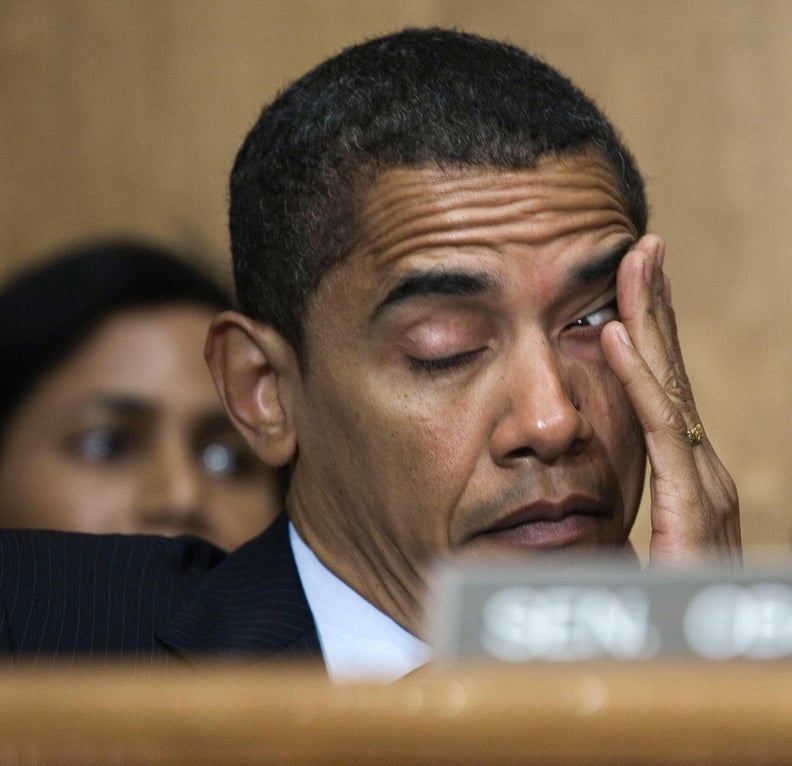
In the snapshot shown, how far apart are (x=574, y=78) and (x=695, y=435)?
1473 millimetres

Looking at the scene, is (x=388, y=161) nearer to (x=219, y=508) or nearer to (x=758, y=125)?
(x=219, y=508)

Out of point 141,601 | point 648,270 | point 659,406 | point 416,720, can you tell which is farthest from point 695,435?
point 416,720

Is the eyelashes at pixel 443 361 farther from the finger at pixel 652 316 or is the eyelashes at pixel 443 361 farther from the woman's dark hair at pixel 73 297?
the woman's dark hair at pixel 73 297

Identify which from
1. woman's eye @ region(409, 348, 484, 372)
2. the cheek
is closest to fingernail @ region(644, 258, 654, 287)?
the cheek

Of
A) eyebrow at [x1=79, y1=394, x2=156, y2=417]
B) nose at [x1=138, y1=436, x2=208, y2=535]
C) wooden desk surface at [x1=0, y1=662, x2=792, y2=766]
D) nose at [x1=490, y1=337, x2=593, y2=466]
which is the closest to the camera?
wooden desk surface at [x1=0, y1=662, x2=792, y2=766]

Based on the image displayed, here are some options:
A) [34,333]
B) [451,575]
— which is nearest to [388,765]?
[451,575]

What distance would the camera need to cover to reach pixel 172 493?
2.56 metres

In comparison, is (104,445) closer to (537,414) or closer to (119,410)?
(119,410)

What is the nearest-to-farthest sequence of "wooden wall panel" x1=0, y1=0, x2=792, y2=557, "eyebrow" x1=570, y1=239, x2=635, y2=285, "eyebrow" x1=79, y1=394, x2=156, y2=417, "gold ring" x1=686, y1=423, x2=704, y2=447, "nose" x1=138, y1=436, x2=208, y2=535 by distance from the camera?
"eyebrow" x1=570, y1=239, x2=635, y2=285 < "gold ring" x1=686, y1=423, x2=704, y2=447 < "nose" x1=138, y1=436, x2=208, y2=535 < "eyebrow" x1=79, y1=394, x2=156, y2=417 < "wooden wall panel" x1=0, y1=0, x2=792, y2=557

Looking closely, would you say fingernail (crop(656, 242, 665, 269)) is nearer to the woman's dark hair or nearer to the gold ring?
the gold ring

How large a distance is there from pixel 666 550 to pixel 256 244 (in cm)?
61

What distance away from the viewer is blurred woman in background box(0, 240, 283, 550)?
259 centimetres

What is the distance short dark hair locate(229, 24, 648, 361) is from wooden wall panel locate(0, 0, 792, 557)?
1135mm

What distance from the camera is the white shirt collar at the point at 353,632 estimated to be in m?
1.77
